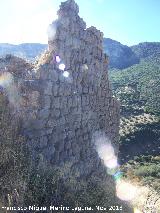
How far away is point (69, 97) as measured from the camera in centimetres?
975

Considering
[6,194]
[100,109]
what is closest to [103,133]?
[100,109]

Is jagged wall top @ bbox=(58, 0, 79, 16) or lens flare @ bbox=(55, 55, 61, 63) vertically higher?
jagged wall top @ bbox=(58, 0, 79, 16)

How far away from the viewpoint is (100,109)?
11.9 m

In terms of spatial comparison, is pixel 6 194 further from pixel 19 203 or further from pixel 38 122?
pixel 38 122

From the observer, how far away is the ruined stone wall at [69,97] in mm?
8531

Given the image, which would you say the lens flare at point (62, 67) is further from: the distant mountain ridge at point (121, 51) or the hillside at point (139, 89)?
the distant mountain ridge at point (121, 51)

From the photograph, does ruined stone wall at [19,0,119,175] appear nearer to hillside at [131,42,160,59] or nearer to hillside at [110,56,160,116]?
hillside at [110,56,160,116]

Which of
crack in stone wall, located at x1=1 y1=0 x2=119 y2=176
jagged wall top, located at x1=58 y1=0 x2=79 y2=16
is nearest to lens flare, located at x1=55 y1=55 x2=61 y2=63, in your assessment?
crack in stone wall, located at x1=1 y1=0 x2=119 y2=176

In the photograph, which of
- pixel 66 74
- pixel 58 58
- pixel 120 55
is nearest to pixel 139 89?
pixel 120 55

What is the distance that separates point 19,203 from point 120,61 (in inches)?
3244

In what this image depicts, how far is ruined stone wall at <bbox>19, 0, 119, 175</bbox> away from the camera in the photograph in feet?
28.0

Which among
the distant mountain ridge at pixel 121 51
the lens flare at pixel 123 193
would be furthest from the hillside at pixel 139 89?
the lens flare at pixel 123 193

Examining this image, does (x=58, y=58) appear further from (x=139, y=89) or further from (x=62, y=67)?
(x=139, y=89)

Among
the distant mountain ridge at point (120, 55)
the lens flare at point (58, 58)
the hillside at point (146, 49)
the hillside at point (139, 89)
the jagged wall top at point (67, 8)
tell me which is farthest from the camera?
the hillside at point (146, 49)
